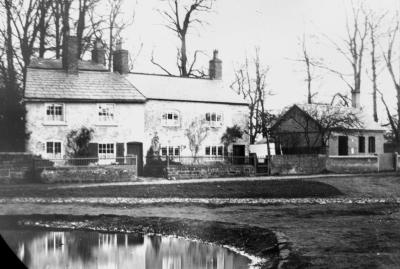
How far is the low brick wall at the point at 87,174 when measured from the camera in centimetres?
2657

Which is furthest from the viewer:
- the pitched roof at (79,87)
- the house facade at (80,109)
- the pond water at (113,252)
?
the pitched roof at (79,87)

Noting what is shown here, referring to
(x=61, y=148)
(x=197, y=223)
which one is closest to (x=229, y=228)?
(x=197, y=223)

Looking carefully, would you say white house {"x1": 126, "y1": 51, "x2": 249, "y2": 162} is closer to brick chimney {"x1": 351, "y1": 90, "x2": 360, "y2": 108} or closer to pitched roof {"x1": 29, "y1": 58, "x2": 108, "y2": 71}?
pitched roof {"x1": 29, "y1": 58, "x2": 108, "y2": 71}

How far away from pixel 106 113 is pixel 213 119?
8083 millimetres

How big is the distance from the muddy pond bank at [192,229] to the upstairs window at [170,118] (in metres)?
19.8

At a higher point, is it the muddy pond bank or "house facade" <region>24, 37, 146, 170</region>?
"house facade" <region>24, 37, 146, 170</region>

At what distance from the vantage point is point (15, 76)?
37.3 meters

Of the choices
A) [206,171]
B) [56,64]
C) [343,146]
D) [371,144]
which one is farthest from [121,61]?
[371,144]

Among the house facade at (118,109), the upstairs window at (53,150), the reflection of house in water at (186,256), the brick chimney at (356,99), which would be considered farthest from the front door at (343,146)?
the reflection of house in water at (186,256)

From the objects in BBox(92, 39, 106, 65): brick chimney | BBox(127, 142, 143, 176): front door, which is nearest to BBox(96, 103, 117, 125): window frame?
BBox(127, 142, 143, 176): front door

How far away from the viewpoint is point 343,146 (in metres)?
44.9

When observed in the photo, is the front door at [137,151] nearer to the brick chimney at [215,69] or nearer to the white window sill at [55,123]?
the white window sill at [55,123]

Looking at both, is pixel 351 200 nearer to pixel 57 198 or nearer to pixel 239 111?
pixel 57 198

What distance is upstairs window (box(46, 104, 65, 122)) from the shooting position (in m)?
32.1
